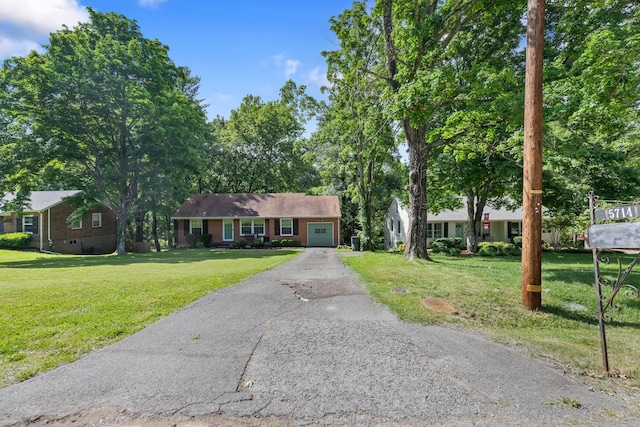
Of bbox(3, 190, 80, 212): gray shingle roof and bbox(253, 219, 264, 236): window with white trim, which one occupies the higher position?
bbox(3, 190, 80, 212): gray shingle roof

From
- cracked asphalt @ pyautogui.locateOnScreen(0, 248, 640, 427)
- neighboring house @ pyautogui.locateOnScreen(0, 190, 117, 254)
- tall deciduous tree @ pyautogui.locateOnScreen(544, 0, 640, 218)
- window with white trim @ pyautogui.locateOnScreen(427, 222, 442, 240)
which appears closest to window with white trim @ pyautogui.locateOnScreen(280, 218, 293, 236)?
window with white trim @ pyautogui.locateOnScreen(427, 222, 442, 240)

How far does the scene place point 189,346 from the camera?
4.35 m

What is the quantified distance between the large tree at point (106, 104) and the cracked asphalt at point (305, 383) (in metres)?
19.7

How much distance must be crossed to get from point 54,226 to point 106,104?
42.2 ft

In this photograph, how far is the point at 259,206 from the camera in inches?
1152

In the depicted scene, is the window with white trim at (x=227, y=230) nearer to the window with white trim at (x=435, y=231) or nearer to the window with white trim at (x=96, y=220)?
the window with white trim at (x=96, y=220)

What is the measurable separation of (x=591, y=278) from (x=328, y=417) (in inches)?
399

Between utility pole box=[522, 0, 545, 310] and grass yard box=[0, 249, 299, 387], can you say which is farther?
utility pole box=[522, 0, 545, 310]

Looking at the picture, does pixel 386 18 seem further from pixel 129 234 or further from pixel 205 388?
pixel 129 234

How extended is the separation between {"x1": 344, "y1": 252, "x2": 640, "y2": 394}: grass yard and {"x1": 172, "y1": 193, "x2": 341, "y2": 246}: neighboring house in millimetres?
18369

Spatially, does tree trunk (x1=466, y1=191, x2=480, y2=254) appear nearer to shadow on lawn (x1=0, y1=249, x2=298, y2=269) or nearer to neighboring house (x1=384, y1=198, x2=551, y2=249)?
neighboring house (x1=384, y1=198, x2=551, y2=249)

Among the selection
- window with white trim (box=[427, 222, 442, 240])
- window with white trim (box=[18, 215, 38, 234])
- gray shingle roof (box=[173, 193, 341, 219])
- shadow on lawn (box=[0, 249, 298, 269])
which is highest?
gray shingle roof (box=[173, 193, 341, 219])

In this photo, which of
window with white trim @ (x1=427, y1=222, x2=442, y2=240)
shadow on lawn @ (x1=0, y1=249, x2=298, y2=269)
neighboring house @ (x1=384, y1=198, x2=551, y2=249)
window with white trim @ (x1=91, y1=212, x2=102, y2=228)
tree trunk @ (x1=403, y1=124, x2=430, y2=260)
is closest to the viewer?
tree trunk @ (x1=403, y1=124, x2=430, y2=260)

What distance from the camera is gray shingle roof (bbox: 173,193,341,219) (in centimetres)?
2791
